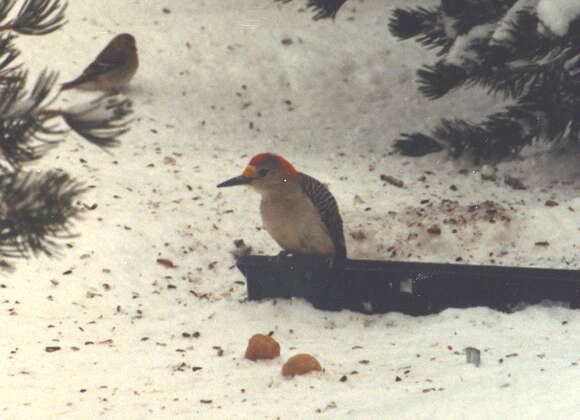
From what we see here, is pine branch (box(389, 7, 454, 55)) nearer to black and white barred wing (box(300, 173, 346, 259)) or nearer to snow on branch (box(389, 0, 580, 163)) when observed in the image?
snow on branch (box(389, 0, 580, 163))

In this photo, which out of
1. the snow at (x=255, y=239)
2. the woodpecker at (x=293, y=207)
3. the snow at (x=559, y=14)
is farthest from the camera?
the snow at (x=559, y=14)

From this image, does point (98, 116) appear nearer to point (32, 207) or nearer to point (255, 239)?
point (32, 207)

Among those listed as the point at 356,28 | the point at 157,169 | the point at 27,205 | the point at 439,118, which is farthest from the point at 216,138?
the point at 27,205

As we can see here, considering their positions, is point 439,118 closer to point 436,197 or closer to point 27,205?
point 436,197

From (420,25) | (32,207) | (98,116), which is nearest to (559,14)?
(420,25)

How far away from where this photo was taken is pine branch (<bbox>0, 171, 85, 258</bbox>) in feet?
5.97

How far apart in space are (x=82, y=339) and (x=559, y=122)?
3.56 m

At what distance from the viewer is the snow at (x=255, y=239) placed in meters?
3.33

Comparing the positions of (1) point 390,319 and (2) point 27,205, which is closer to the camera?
(2) point 27,205

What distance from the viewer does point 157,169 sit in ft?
20.6

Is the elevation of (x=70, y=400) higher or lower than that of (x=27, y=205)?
lower

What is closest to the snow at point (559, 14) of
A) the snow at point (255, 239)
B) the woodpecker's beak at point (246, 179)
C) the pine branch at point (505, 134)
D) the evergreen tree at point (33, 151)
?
the pine branch at point (505, 134)

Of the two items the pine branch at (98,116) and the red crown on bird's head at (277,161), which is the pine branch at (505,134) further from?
the pine branch at (98,116)

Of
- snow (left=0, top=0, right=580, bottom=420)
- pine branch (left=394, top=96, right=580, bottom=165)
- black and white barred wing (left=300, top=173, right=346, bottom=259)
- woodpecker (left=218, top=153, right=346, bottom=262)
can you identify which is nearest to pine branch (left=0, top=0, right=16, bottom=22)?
Answer: snow (left=0, top=0, right=580, bottom=420)
